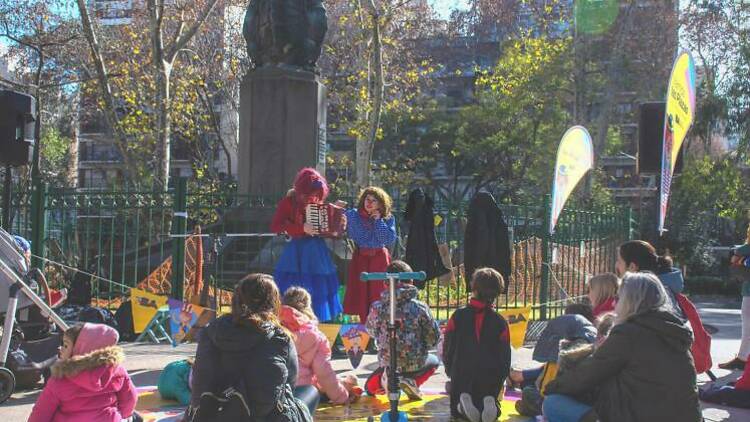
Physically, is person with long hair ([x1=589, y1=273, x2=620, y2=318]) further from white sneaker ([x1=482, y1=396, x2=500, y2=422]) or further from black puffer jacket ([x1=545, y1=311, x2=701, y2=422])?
black puffer jacket ([x1=545, y1=311, x2=701, y2=422])

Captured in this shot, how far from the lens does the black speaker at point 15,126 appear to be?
8758 mm

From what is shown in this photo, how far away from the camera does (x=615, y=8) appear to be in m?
33.3

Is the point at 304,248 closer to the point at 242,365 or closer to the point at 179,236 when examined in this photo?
the point at 179,236

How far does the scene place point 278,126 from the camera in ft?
46.6

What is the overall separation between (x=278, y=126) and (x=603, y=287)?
28.5 feet

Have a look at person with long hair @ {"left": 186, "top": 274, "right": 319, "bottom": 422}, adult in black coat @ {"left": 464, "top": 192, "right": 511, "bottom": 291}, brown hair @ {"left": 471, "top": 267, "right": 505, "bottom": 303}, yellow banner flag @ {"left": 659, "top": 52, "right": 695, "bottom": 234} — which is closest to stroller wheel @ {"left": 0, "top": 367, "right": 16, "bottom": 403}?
person with long hair @ {"left": 186, "top": 274, "right": 319, "bottom": 422}

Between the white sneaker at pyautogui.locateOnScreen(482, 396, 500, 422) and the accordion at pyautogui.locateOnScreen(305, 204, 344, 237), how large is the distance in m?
3.11

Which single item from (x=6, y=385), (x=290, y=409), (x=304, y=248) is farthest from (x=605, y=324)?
(x=6, y=385)

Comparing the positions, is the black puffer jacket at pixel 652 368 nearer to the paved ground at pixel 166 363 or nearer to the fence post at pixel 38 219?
the paved ground at pixel 166 363

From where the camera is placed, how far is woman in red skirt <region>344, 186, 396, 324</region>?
8.92 metres

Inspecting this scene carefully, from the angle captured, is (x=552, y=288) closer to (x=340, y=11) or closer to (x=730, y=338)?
Result: (x=730, y=338)

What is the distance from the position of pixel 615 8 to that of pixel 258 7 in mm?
22441

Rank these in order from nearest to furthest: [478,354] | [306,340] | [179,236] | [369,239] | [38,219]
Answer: [306,340] < [478,354] < [369,239] < [179,236] < [38,219]

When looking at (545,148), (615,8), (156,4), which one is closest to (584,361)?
(156,4)
